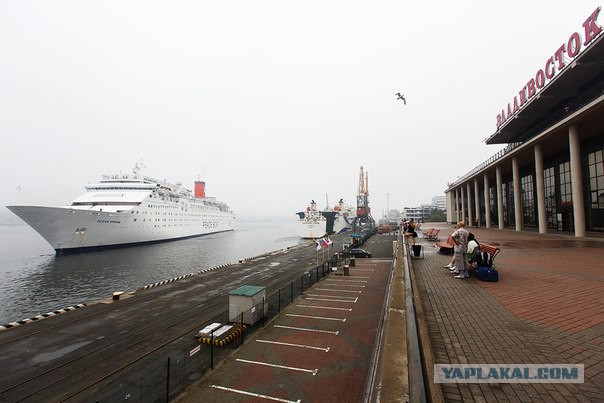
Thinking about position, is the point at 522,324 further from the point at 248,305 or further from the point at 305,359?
the point at 248,305

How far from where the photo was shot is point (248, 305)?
12.4 m

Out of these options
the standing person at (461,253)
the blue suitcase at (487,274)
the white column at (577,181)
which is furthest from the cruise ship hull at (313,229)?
the blue suitcase at (487,274)

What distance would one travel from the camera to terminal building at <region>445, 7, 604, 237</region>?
2506 cm

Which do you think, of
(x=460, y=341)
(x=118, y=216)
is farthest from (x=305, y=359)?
(x=118, y=216)

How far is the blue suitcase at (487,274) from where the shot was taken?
10641 mm

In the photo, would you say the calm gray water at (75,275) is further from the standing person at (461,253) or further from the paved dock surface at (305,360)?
the standing person at (461,253)

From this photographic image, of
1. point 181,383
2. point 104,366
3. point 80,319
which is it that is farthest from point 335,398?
point 80,319

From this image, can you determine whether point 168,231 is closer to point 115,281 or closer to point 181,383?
point 115,281

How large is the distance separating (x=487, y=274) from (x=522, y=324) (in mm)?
4568

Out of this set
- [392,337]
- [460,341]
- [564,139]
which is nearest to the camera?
[392,337]

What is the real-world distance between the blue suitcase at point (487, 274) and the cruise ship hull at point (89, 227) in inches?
2286

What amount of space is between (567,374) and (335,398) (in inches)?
186

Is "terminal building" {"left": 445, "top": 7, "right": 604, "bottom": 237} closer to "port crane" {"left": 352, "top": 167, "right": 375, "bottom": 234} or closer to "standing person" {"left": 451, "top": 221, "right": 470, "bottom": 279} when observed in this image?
"standing person" {"left": 451, "top": 221, "right": 470, "bottom": 279}

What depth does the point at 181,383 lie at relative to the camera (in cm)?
818
